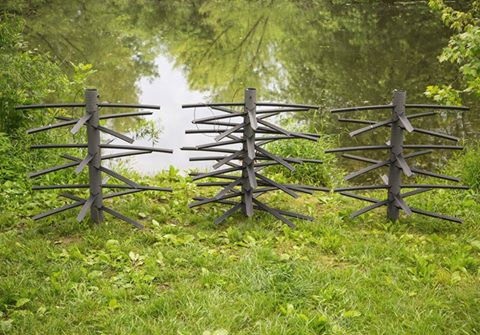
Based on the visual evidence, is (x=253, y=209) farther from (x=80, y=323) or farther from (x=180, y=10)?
(x=180, y=10)

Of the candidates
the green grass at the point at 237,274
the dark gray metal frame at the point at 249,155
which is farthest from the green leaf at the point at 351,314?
the dark gray metal frame at the point at 249,155

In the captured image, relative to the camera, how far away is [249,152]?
5246mm

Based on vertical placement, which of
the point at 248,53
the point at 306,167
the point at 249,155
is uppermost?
the point at 248,53

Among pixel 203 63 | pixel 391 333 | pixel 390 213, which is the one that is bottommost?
pixel 391 333

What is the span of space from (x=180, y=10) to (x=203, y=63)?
12607 mm

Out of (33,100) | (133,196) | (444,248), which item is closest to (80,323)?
(133,196)

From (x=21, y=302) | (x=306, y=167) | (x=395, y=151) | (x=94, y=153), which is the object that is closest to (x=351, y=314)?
(x=395, y=151)

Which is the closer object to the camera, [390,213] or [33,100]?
[390,213]

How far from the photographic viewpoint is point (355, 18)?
2408cm

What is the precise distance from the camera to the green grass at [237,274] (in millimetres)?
3668

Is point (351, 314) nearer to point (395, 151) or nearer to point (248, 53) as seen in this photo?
point (395, 151)

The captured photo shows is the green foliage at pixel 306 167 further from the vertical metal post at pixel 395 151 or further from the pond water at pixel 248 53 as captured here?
the pond water at pixel 248 53

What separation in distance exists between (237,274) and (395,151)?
238cm

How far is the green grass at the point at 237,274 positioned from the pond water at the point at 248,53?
12.6ft
